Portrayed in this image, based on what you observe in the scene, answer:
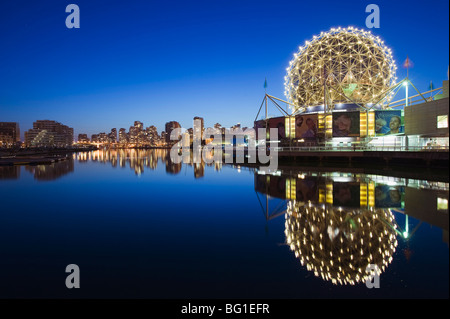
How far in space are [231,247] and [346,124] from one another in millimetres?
36364

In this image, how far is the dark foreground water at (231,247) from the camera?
5.04 metres

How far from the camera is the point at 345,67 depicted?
1655 inches

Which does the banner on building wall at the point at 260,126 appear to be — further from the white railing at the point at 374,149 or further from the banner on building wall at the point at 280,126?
the white railing at the point at 374,149

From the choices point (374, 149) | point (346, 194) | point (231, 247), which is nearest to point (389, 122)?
point (374, 149)

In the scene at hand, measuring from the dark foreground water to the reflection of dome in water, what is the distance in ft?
0.09

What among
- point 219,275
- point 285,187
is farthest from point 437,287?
point 285,187

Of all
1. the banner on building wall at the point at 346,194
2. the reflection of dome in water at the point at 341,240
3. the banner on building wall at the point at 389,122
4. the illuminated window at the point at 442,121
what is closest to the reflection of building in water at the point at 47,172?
the banner on building wall at the point at 346,194

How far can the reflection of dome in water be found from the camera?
5.74m

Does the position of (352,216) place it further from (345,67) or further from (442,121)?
(345,67)

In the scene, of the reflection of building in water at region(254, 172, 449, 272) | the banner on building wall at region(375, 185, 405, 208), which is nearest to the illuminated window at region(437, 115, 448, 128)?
the reflection of building in water at region(254, 172, 449, 272)

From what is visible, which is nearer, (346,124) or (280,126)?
(346,124)

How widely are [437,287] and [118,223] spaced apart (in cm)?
869

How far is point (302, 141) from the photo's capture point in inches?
1662
